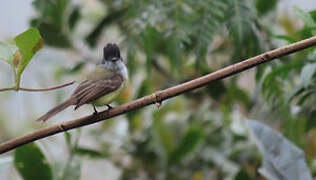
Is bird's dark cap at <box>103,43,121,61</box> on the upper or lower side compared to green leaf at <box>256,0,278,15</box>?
lower

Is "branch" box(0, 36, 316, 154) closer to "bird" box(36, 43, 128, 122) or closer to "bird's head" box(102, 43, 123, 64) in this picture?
"bird" box(36, 43, 128, 122)

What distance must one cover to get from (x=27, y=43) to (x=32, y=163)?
61cm

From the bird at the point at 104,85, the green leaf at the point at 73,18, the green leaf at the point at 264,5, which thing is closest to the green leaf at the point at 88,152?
the bird at the point at 104,85

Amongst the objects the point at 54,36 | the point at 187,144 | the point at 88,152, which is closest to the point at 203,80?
the point at 187,144

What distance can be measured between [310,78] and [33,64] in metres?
1.65

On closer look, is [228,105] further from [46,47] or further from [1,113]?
[1,113]

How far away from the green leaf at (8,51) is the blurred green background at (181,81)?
526 mm

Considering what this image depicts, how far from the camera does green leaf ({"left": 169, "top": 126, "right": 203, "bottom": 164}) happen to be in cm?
186

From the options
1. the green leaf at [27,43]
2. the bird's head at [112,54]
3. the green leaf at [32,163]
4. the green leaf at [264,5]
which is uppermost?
the green leaf at [264,5]

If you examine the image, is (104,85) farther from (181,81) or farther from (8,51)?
(181,81)

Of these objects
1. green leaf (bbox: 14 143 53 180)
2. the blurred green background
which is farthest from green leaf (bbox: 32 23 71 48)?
green leaf (bbox: 14 143 53 180)

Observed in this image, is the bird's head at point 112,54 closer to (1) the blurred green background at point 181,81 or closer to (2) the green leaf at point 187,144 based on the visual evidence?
(1) the blurred green background at point 181,81

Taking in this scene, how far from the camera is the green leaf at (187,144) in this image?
73.2 inches

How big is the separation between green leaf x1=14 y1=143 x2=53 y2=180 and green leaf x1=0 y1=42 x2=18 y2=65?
521 mm
